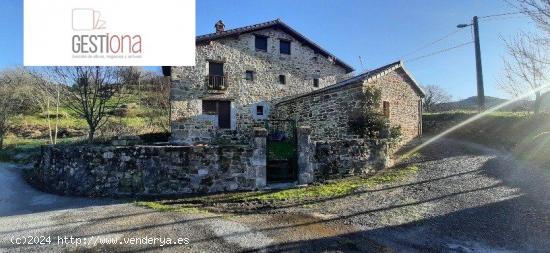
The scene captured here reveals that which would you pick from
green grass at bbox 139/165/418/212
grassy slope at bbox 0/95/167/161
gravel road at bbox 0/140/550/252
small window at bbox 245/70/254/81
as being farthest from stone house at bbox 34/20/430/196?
grassy slope at bbox 0/95/167/161

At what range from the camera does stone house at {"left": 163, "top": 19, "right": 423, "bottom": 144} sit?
48.7 feet

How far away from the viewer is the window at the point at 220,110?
59.2ft

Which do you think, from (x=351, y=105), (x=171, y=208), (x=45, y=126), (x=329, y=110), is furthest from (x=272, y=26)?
(x=45, y=126)

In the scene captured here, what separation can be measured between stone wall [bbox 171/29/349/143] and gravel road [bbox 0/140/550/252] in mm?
9121

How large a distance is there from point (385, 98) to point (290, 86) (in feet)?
24.5

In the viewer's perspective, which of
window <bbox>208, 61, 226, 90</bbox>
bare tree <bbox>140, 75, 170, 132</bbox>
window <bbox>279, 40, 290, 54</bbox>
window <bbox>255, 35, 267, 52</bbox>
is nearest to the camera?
window <bbox>208, 61, 226, 90</bbox>

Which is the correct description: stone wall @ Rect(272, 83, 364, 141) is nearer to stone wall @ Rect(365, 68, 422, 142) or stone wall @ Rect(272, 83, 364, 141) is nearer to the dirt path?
stone wall @ Rect(365, 68, 422, 142)

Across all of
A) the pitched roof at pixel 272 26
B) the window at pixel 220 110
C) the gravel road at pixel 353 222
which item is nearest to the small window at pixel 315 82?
the pitched roof at pixel 272 26

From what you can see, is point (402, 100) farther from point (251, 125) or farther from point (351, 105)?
point (251, 125)

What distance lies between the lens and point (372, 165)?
402 inches

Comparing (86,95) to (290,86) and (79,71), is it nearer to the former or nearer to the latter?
(79,71)

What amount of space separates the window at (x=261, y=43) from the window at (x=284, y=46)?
3.29ft

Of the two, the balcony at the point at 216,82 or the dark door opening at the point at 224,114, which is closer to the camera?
the balcony at the point at 216,82

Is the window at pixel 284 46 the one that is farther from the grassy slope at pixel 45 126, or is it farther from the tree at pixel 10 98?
the tree at pixel 10 98
